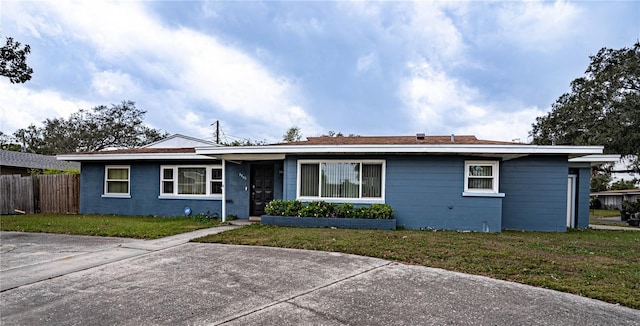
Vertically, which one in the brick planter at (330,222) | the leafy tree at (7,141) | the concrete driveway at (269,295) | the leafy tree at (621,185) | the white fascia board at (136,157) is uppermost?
the leafy tree at (7,141)

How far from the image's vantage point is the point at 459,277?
15.7 feet

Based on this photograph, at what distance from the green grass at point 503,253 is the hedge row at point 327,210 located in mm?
838

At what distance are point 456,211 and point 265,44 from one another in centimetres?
1034

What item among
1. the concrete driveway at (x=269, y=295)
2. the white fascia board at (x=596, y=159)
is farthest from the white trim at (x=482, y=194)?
the concrete driveway at (x=269, y=295)

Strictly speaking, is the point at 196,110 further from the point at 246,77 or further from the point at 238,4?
the point at 238,4

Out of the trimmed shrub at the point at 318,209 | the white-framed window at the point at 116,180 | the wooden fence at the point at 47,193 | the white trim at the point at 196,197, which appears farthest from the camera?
the wooden fence at the point at 47,193

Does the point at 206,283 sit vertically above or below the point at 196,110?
below

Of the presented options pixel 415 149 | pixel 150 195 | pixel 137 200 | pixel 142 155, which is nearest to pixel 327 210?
pixel 415 149

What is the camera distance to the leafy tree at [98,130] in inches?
1326

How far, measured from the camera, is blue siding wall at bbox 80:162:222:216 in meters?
12.5

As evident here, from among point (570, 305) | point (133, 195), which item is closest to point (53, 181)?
point (133, 195)

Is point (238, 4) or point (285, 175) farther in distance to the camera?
point (238, 4)

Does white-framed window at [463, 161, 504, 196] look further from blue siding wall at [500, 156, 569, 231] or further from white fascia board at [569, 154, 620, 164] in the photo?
white fascia board at [569, 154, 620, 164]

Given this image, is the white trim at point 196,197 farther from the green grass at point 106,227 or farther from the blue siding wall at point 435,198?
the blue siding wall at point 435,198
